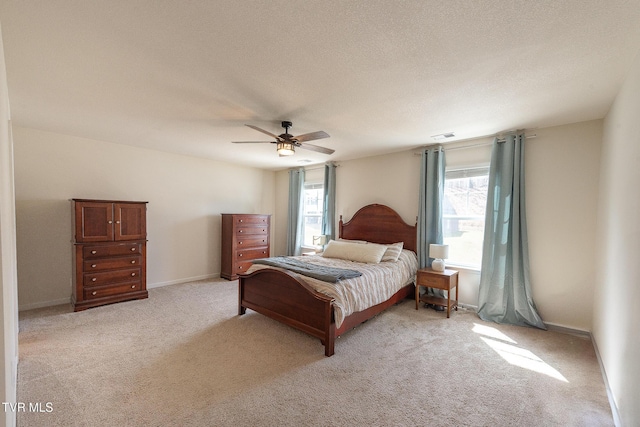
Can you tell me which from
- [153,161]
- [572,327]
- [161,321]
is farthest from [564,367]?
[153,161]

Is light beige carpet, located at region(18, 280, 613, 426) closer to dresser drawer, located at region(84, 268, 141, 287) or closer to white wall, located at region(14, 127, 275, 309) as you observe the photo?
dresser drawer, located at region(84, 268, 141, 287)

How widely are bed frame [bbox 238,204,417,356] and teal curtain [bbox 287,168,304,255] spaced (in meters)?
2.32

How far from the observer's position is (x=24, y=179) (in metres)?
3.61

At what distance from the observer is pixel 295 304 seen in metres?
2.98

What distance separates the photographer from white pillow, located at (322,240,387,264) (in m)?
4.00

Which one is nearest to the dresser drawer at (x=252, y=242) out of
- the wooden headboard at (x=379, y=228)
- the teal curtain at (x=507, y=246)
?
the wooden headboard at (x=379, y=228)

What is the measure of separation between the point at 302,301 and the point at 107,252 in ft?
10.2

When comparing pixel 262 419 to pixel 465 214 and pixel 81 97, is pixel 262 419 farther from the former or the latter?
pixel 465 214

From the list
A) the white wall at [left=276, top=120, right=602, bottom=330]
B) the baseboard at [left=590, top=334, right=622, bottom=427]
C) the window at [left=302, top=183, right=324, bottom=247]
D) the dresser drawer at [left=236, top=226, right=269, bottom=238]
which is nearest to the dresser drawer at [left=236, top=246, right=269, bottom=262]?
the dresser drawer at [left=236, top=226, right=269, bottom=238]

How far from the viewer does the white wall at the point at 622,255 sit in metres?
1.62

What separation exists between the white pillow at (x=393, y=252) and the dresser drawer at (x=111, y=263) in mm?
3888

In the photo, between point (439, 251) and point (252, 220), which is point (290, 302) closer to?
point (439, 251)

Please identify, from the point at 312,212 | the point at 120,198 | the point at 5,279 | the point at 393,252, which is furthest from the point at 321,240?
A: the point at 5,279

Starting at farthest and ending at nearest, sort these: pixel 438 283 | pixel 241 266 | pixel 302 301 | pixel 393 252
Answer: pixel 241 266 < pixel 393 252 < pixel 438 283 < pixel 302 301
